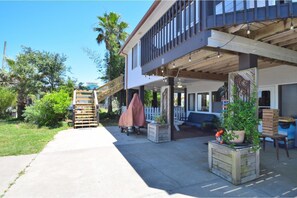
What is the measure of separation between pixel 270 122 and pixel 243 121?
200cm

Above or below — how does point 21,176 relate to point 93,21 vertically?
below

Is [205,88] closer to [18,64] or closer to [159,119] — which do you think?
[159,119]

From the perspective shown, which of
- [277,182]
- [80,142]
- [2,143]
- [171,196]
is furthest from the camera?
[80,142]

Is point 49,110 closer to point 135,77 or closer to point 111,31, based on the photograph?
point 135,77

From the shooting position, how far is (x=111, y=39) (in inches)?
634

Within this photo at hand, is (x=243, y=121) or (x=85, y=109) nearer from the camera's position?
Result: (x=243, y=121)

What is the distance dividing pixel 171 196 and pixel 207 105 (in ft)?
26.5

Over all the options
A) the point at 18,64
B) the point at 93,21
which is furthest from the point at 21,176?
the point at 93,21

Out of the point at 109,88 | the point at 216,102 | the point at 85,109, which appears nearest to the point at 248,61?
the point at 216,102

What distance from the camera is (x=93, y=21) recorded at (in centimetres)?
1636

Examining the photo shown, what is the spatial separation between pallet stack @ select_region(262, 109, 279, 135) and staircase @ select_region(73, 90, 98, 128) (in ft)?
28.1

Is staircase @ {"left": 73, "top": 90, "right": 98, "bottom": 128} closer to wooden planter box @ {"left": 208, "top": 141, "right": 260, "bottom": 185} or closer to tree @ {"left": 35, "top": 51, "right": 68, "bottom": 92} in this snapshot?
tree @ {"left": 35, "top": 51, "right": 68, "bottom": 92}

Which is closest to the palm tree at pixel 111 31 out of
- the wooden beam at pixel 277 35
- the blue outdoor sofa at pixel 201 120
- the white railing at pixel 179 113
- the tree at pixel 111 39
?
the tree at pixel 111 39

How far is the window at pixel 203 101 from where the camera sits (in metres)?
10.2
